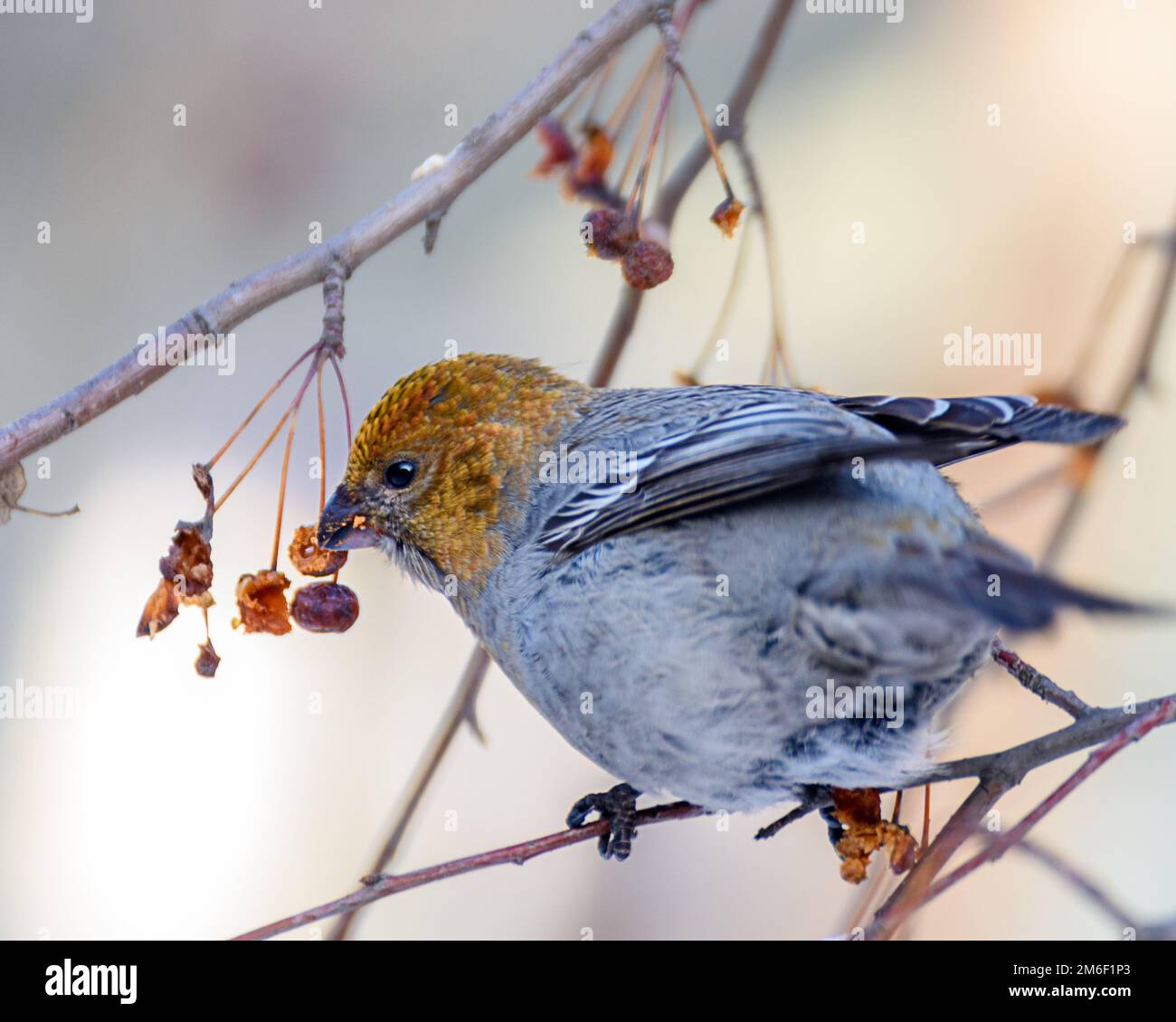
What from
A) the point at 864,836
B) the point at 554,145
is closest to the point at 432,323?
the point at 554,145

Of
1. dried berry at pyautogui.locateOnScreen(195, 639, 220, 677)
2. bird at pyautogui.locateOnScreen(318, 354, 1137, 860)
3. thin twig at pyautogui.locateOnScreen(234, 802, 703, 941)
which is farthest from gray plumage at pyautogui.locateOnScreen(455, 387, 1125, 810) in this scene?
dried berry at pyautogui.locateOnScreen(195, 639, 220, 677)

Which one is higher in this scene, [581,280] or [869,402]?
[581,280]

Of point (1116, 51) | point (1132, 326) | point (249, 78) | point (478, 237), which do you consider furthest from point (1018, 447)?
point (249, 78)

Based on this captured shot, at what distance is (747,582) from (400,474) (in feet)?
2.57

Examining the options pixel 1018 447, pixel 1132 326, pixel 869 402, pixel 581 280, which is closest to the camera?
pixel 869 402

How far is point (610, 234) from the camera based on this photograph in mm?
2359

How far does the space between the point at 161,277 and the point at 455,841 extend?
1927mm

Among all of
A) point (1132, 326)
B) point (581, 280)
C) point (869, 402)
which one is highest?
point (581, 280)

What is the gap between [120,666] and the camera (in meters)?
3.40

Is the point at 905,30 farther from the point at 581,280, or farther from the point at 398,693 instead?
the point at 398,693

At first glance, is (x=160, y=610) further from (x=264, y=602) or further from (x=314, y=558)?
(x=314, y=558)

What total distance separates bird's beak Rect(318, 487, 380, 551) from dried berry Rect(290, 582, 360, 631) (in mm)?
145

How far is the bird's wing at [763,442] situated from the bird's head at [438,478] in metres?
→ 0.14

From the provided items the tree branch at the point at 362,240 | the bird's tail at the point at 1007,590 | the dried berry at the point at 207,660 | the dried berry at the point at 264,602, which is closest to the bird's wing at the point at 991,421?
the bird's tail at the point at 1007,590
